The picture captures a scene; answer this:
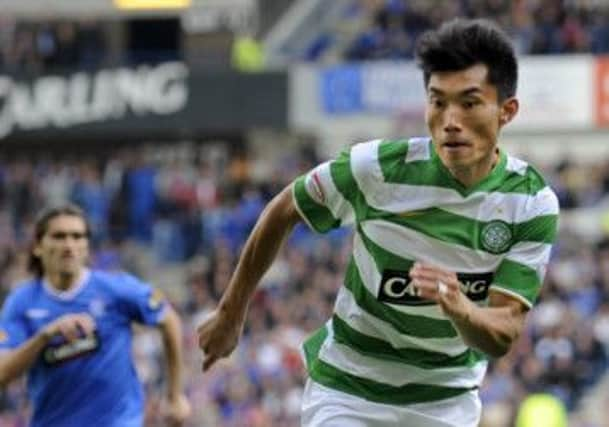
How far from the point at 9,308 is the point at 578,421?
9.19 meters

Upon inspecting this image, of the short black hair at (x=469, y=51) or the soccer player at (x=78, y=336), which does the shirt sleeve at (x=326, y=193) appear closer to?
the short black hair at (x=469, y=51)

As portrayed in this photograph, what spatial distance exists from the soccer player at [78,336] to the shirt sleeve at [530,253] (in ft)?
9.09

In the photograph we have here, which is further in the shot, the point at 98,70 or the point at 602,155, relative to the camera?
the point at 98,70

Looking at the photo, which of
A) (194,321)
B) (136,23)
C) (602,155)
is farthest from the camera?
(136,23)

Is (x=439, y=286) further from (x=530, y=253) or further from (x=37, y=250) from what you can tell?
(x=37, y=250)

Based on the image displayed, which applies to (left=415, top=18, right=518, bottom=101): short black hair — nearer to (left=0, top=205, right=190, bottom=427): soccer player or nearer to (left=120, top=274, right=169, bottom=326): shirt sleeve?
(left=0, top=205, right=190, bottom=427): soccer player

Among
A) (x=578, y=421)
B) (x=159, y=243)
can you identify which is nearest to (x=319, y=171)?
(x=578, y=421)

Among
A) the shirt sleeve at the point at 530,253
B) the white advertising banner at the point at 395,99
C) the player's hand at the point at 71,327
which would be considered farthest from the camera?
the white advertising banner at the point at 395,99

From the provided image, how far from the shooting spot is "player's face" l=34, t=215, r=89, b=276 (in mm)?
8219

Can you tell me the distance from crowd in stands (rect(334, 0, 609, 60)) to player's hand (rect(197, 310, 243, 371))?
63.6 ft

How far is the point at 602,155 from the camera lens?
24.9 meters

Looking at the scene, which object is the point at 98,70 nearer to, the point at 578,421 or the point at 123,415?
the point at 578,421

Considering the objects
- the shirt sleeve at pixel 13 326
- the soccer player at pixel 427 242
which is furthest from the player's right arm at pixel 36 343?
the soccer player at pixel 427 242

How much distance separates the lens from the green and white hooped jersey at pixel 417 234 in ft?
17.9
